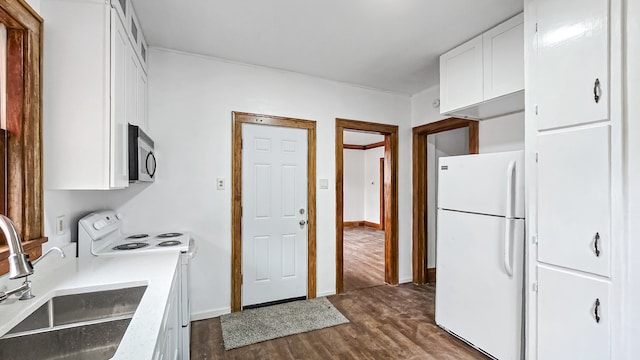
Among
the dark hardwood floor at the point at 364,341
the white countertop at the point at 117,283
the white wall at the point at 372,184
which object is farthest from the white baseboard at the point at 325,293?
the white wall at the point at 372,184

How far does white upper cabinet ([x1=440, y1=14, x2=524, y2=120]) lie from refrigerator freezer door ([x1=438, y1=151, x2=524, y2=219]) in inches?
19.9

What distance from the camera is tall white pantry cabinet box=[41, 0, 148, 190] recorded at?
4.98ft

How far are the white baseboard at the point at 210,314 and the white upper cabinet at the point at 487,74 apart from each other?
2885 mm

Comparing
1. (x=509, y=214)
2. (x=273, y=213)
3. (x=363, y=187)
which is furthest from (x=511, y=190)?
(x=363, y=187)

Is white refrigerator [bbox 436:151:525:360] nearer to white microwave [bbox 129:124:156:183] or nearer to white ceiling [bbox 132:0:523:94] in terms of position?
white ceiling [bbox 132:0:523:94]

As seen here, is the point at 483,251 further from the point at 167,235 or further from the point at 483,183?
the point at 167,235

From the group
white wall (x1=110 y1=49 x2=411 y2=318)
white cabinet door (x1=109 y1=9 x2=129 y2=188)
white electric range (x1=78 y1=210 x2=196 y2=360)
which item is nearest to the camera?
white cabinet door (x1=109 y1=9 x2=129 y2=188)

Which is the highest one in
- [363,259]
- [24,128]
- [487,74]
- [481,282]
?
[487,74]

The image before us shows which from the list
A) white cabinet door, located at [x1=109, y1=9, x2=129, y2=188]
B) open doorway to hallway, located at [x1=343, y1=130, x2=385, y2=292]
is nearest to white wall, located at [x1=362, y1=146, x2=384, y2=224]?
open doorway to hallway, located at [x1=343, y1=130, x2=385, y2=292]

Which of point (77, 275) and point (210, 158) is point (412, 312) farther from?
point (77, 275)

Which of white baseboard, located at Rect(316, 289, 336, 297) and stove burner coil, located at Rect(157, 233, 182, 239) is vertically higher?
stove burner coil, located at Rect(157, 233, 182, 239)

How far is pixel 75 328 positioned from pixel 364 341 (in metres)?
2.03

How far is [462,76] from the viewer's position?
254 cm

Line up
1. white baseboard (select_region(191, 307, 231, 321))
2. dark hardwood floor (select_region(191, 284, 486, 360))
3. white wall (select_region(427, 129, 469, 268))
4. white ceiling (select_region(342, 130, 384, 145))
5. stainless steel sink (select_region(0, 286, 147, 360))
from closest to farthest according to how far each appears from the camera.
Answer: stainless steel sink (select_region(0, 286, 147, 360))
dark hardwood floor (select_region(191, 284, 486, 360))
white baseboard (select_region(191, 307, 231, 321))
white wall (select_region(427, 129, 469, 268))
white ceiling (select_region(342, 130, 384, 145))
